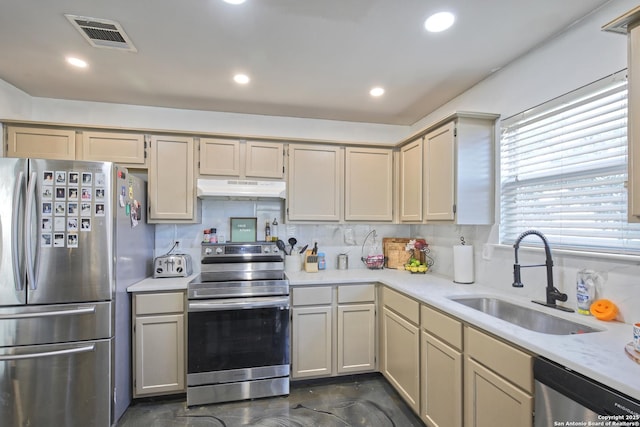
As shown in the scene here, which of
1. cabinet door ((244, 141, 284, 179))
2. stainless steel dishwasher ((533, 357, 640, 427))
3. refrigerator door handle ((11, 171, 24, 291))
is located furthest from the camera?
cabinet door ((244, 141, 284, 179))

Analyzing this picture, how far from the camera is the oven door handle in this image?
228cm

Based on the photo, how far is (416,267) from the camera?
288 cm

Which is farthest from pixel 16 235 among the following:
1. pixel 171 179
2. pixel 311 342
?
pixel 311 342

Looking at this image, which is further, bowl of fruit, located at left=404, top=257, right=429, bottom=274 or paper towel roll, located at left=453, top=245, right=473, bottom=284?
bowl of fruit, located at left=404, top=257, right=429, bottom=274

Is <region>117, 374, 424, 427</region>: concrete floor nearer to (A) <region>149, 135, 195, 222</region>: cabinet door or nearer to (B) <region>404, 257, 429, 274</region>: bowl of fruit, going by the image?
(B) <region>404, 257, 429, 274</region>: bowl of fruit

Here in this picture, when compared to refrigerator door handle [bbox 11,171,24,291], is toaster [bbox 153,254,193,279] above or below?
below

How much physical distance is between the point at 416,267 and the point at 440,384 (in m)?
1.22

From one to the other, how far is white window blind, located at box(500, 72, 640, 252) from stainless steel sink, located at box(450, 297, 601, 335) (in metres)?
0.43

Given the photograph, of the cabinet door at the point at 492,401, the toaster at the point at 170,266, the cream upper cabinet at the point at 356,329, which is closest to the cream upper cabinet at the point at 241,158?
the toaster at the point at 170,266

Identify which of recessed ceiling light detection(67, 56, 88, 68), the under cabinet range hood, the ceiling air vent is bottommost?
the under cabinet range hood

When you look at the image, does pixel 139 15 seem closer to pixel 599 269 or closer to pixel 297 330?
pixel 297 330

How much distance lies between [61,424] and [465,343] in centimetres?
257

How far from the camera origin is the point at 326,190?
Answer: 299 centimetres

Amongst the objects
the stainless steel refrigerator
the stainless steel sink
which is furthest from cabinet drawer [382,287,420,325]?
the stainless steel refrigerator
